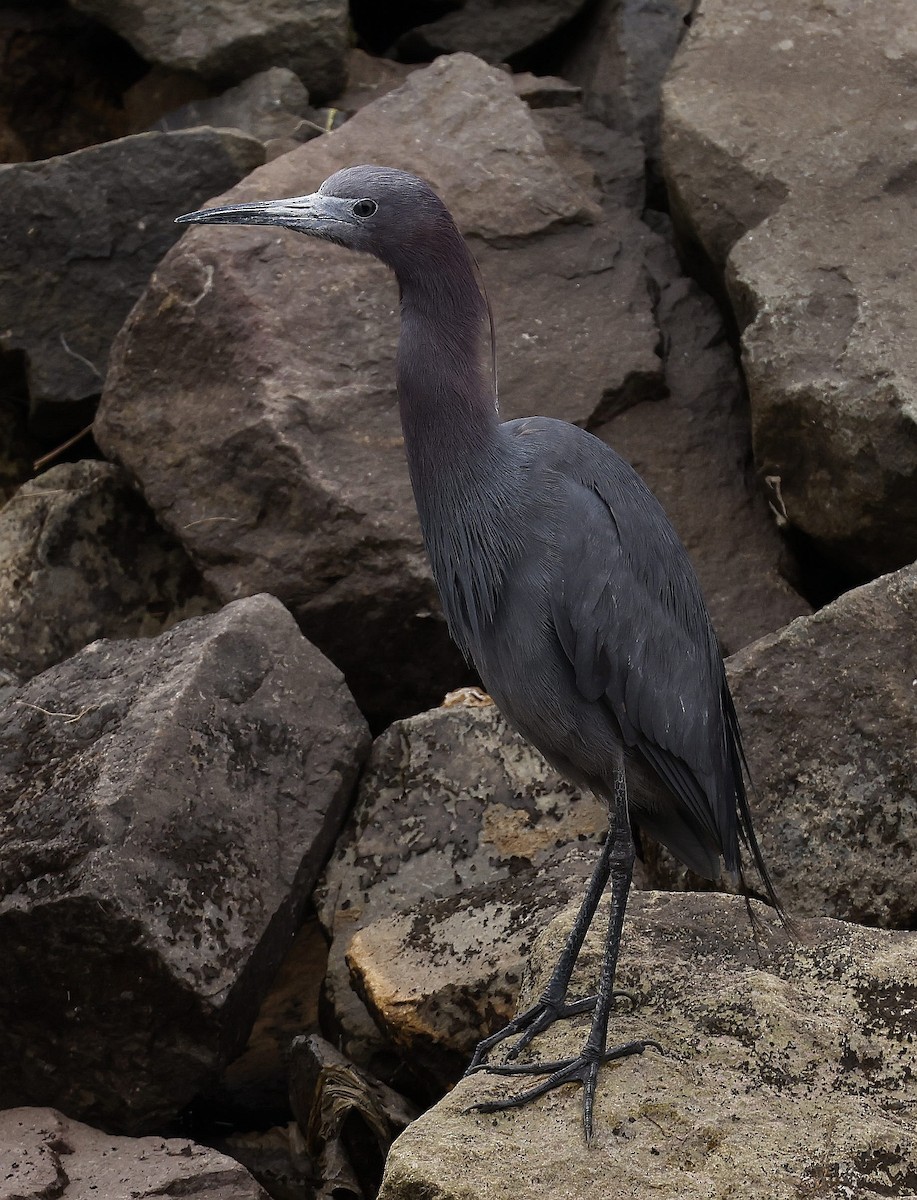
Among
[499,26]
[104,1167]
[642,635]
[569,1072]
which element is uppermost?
[499,26]

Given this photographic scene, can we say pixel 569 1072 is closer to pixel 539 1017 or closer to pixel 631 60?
pixel 539 1017

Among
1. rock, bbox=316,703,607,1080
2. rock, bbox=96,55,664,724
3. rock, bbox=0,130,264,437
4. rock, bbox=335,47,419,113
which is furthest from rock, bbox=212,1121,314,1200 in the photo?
rock, bbox=335,47,419,113

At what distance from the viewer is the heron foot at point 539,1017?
3.55m

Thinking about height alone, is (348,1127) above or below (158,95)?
below

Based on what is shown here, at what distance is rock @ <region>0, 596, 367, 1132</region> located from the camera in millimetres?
3857

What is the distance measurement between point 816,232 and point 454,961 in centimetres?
293

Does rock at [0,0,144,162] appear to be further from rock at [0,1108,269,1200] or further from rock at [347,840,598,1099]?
rock at [0,1108,269,1200]

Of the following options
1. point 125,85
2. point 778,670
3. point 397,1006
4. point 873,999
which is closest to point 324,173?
point 125,85

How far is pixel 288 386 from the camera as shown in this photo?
5.26 meters

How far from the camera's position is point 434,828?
176 inches

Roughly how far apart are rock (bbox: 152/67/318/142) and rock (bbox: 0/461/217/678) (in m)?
Answer: 1.85

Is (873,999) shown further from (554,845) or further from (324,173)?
(324,173)

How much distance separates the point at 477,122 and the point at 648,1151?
427 cm

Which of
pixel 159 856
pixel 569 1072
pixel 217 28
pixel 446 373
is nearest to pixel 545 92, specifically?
pixel 217 28
